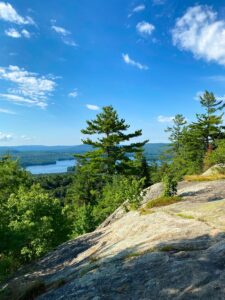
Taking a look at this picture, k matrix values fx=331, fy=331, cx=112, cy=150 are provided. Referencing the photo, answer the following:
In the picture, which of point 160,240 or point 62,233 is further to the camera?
point 62,233

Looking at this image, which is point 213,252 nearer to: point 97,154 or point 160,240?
point 160,240

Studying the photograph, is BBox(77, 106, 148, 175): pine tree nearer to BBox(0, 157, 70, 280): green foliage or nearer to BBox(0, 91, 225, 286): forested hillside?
BBox(0, 91, 225, 286): forested hillside

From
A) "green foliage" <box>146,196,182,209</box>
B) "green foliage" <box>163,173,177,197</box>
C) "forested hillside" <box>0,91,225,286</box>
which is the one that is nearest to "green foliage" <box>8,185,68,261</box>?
"forested hillside" <box>0,91,225,286</box>

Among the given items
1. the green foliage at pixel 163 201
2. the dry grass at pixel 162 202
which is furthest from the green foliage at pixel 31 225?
the green foliage at pixel 163 201

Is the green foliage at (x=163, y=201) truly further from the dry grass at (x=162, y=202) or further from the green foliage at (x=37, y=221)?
the green foliage at (x=37, y=221)

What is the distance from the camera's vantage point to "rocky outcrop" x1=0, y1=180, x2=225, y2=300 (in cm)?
704

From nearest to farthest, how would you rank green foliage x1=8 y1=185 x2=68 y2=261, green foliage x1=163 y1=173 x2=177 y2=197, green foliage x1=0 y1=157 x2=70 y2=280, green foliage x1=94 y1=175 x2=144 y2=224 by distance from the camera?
green foliage x1=0 y1=157 x2=70 y2=280 < green foliage x1=163 y1=173 x2=177 y2=197 < green foliage x1=94 y1=175 x2=144 y2=224 < green foliage x1=8 y1=185 x2=68 y2=261

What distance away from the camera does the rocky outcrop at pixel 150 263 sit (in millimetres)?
7035

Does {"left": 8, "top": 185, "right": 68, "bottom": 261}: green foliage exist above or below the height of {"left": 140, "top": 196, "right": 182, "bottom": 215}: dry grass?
below

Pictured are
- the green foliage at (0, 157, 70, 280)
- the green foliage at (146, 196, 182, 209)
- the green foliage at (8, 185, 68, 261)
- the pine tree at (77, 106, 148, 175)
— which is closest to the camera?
the green foliage at (0, 157, 70, 280)

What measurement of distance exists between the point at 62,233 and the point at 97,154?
17.3 m

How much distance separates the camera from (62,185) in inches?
5507

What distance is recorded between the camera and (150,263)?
8461 millimetres

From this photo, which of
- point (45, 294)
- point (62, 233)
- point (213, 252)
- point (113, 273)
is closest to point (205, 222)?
point (213, 252)
